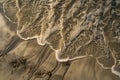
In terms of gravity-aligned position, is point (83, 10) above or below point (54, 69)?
above

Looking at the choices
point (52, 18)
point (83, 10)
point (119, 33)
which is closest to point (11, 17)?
point (52, 18)

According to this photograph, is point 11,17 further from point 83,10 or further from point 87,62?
point 87,62

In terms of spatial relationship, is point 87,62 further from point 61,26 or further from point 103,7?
point 103,7

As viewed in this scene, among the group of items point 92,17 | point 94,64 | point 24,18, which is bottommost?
point 94,64

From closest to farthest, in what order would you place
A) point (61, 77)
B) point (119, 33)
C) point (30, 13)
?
point (61, 77) < point (119, 33) < point (30, 13)

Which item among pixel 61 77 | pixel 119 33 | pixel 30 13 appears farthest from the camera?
pixel 30 13

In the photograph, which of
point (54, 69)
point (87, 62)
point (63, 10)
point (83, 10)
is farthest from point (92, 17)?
point (54, 69)

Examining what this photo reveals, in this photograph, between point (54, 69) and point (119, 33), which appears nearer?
point (54, 69)
